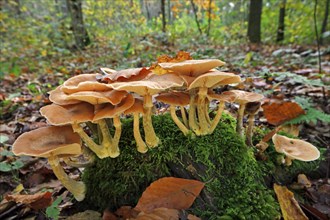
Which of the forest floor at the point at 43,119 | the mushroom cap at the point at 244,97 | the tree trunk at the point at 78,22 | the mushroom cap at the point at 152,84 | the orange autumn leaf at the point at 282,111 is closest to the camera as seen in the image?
the mushroom cap at the point at 152,84

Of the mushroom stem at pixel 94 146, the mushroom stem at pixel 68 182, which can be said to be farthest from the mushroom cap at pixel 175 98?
the mushroom stem at pixel 68 182

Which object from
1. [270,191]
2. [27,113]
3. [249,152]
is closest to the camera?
[270,191]

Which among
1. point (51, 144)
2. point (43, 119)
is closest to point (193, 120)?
point (51, 144)

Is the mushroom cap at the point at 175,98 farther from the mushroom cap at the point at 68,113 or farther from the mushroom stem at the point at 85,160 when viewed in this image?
the mushroom stem at the point at 85,160

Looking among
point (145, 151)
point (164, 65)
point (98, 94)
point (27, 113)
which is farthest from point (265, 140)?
point (27, 113)

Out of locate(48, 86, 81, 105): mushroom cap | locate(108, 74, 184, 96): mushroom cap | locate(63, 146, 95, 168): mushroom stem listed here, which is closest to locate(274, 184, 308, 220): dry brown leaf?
locate(108, 74, 184, 96): mushroom cap

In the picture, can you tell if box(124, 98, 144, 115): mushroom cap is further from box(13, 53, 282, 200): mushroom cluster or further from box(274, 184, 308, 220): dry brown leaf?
box(274, 184, 308, 220): dry brown leaf

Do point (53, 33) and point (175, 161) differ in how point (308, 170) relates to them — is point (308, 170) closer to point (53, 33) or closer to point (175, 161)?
point (175, 161)
